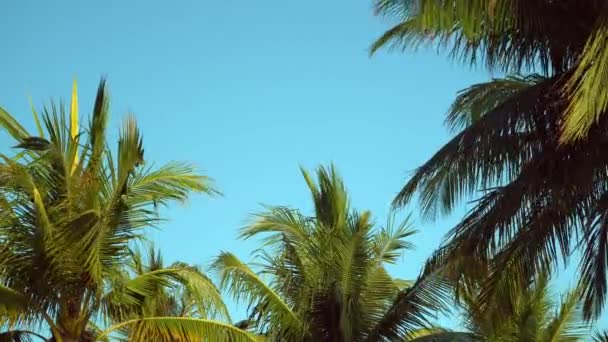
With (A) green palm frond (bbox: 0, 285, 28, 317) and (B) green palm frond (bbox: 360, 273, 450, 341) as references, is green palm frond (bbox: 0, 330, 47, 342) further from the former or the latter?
(B) green palm frond (bbox: 360, 273, 450, 341)

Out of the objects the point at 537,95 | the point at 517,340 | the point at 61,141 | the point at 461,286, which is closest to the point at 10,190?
the point at 61,141

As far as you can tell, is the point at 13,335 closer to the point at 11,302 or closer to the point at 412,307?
the point at 11,302

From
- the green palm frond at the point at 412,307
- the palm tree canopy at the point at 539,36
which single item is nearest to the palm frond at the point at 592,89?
the palm tree canopy at the point at 539,36

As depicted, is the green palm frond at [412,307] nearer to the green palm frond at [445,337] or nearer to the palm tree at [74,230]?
the green palm frond at [445,337]

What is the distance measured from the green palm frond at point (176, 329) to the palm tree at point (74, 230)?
1 cm

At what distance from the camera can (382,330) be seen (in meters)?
15.0

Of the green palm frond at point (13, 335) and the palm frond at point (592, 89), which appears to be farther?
the green palm frond at point (13, 335)

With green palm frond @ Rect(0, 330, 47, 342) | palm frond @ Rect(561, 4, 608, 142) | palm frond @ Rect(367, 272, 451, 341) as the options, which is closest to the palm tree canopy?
palm frond @ Rect(561, 4, 608, 142)

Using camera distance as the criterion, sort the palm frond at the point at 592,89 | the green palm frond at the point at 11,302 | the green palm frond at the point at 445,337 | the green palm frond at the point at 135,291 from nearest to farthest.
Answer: the palm frond at the point at 592,89 < the green palm frond at the point at 11,302 < the green palm frond at the point at 135,291 < the green palm frond at the point at 445,337

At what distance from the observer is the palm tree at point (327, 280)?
15.1m

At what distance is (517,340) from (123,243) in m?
9.06

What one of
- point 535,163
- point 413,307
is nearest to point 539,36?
point 535,163

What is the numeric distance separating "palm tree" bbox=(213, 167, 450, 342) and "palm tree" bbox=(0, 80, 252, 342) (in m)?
2.82

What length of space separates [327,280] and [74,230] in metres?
5.03
